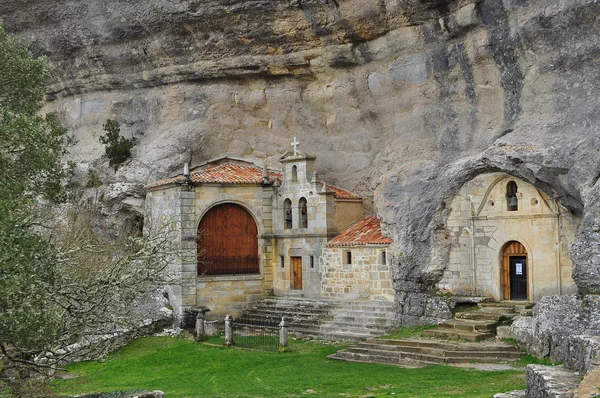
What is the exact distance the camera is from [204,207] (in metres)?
31.2

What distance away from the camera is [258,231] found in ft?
106

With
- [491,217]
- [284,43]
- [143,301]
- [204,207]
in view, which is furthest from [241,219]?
[491,217]

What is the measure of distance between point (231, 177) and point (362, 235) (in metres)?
6.21

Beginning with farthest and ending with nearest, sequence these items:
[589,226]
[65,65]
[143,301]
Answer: [65,65] < [143,301] < [589,226]

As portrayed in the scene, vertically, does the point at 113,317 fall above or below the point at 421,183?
below

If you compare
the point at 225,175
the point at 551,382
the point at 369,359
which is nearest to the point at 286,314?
the point at 225,175

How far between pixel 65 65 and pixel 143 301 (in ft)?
46.0

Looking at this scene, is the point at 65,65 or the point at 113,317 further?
the point at 65,65

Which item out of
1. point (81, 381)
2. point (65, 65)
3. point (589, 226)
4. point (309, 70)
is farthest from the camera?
point (65, 65)

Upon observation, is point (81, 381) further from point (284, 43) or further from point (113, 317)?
point (284, 43)

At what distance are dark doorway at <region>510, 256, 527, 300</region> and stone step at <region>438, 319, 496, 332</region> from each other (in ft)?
7.30

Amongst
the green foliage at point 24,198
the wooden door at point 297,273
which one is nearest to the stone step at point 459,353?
the wooden door at point 297,273

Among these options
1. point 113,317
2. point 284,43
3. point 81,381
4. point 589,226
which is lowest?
point 81,381

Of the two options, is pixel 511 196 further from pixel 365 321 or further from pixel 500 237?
pixel 365 321
